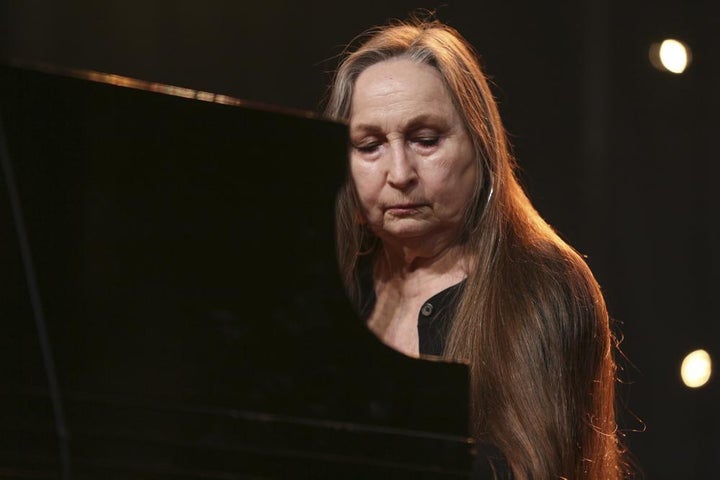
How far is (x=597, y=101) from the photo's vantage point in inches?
139

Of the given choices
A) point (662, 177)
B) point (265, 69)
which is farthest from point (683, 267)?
point (265, 69)

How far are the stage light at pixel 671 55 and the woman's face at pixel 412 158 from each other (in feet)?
5.84

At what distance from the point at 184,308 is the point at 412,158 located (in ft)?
2.07

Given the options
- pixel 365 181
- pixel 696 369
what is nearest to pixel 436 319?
pixel 365 181

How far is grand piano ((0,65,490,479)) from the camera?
4.60 feet

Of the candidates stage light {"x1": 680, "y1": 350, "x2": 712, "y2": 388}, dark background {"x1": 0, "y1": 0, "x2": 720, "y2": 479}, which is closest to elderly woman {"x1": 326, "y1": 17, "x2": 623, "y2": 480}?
dark background {"x1": 0, "y1": 0, "x2": 720, "y2": 479}

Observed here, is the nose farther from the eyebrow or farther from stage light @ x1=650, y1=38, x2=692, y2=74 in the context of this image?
stage light @ x1=650, y1=38, x2=692, y2=74

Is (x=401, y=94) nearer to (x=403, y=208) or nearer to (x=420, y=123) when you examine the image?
(x=420, y=123)

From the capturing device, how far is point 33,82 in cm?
142

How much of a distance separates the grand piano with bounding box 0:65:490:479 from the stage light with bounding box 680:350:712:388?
7.61ft

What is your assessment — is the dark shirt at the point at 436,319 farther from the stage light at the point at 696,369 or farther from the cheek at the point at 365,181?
the stage light at the point at 696,369

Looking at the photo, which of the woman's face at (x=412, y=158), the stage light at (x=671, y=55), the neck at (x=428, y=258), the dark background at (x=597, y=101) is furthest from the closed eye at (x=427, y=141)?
the stage light at (x=671, y=55)

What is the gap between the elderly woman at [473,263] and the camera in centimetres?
193

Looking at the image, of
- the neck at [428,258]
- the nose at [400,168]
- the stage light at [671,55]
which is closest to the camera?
the nose at [400,168]
